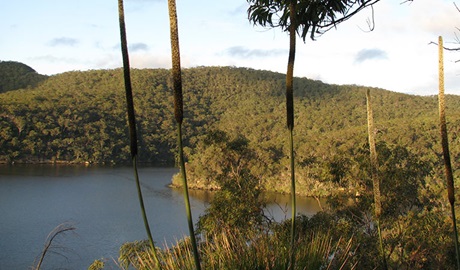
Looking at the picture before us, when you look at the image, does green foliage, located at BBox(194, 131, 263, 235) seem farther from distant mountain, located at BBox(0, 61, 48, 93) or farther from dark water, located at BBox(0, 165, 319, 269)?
distant mountain, located at BBox(0, 61, 48, 93)

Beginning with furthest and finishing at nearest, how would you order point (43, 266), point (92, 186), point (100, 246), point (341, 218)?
point (92, 186), point (100, 246), point (43, 266), point (341, 218)

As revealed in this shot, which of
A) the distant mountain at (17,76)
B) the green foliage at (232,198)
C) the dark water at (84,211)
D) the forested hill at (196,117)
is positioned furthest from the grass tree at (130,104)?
the distant mountain at (17,76)

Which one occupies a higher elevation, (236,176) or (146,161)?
(236,176)

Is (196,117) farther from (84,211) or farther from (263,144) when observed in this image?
(84,211)

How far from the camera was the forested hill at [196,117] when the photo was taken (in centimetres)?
3228

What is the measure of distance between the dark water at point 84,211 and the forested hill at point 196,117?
5097mm

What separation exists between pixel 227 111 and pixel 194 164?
3085 centimetres

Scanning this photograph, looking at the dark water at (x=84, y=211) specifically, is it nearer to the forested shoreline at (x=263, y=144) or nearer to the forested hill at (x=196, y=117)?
the forested shoreline at (x=263, y=144)

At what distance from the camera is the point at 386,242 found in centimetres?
867

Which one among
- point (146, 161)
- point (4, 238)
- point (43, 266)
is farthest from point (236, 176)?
point (146, 161)

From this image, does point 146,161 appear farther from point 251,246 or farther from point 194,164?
point 251,246

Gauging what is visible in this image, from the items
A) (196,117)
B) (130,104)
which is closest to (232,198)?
(130,104)

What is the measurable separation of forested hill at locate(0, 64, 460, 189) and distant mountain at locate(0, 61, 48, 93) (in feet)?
A: 8.20

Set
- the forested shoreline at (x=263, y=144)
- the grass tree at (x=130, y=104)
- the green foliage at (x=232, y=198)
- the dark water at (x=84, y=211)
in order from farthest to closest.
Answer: the dark water at (x=84, y=211) < the green foliage at (x=232, y=198) < the forested shoreline at (x=263, y=144) < the grass tree at (x=130, y=104)
